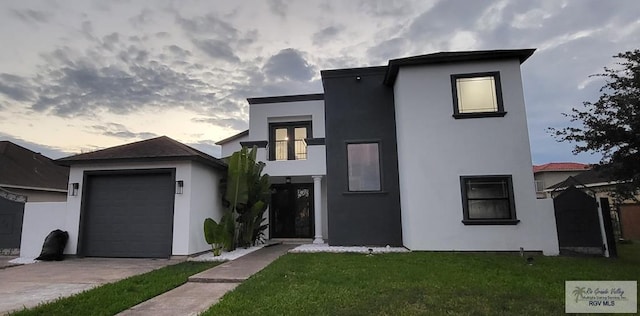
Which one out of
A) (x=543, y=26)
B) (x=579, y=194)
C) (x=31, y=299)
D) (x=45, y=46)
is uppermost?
(x=543, y=26)

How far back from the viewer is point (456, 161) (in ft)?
31.5

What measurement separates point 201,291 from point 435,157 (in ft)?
22.9

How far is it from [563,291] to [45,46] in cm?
1363

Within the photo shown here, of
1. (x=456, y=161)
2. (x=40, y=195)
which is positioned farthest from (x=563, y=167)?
(x=40, y=195)

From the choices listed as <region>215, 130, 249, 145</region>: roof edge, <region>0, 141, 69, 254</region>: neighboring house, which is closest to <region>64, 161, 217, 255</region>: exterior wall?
<region>0, 141, 69, 254</region>: neighboring house

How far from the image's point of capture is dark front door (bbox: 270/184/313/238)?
1410 centimetres

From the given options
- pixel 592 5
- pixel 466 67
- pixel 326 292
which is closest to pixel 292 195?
pixel 466 67

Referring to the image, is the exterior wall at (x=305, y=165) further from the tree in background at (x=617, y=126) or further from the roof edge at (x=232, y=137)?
the tree in background at (x=617, y=126)

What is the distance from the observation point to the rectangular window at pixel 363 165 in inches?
436

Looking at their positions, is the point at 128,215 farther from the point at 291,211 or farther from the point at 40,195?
the point at 40,195

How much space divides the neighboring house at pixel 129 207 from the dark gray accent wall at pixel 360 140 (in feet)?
13.6

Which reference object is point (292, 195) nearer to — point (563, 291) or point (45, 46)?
point (45, 46)

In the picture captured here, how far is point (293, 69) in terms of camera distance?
14.0 metres

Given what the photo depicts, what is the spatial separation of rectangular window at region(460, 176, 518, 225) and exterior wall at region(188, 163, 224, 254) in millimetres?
7574
